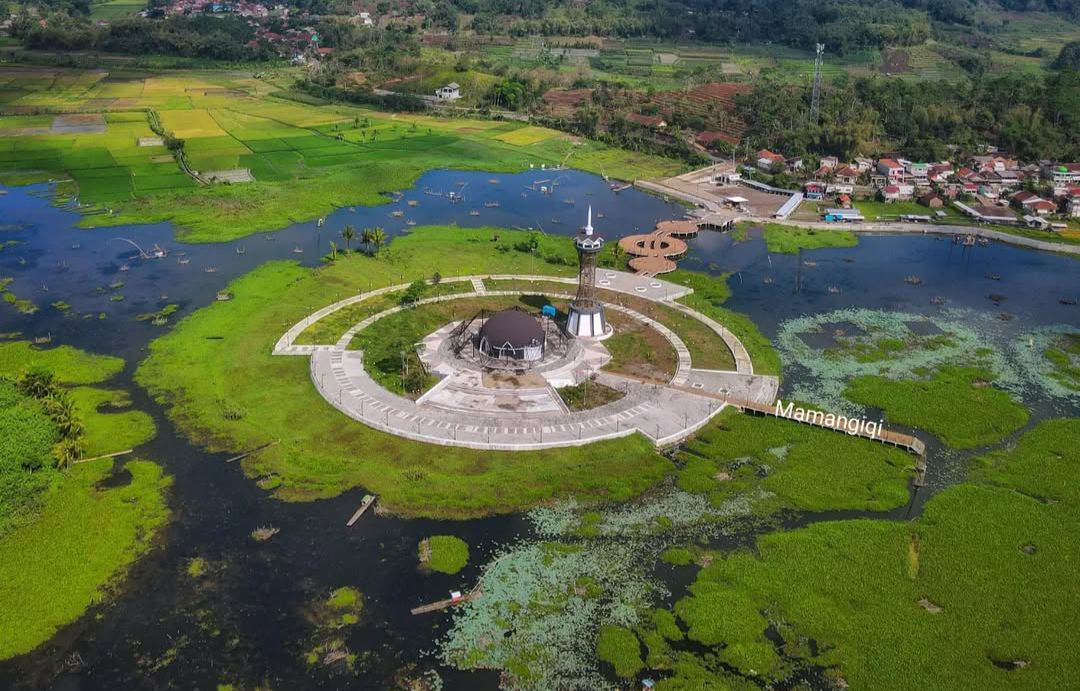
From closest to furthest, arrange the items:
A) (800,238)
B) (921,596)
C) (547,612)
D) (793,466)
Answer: (547,612) < (921,596) < (793,466) < (800,238)

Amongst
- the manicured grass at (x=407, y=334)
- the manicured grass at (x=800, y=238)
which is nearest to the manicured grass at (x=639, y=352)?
the manicured grass at (x=407, y=334)

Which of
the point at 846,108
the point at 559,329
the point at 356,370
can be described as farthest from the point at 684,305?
the point at 846,108

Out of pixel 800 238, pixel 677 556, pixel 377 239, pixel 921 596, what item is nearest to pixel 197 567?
pixel 677 556

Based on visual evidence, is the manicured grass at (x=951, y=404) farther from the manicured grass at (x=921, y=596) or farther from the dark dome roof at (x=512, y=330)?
the dark dome roof at (x=512, y=330)

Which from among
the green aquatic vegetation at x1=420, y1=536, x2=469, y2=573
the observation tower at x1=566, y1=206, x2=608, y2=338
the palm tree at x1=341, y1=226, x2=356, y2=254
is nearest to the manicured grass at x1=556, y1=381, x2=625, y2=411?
the observation tower at x1=566, y1=206, x2=608, y2=338

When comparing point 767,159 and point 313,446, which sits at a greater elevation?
point 767,159

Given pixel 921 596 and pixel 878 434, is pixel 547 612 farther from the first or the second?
pixel 878 434
